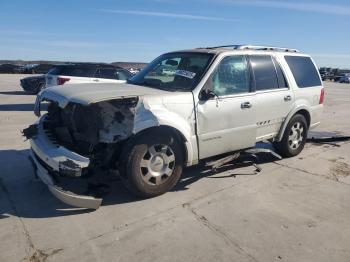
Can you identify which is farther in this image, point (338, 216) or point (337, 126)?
point (337, 126)

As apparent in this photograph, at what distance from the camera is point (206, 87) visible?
16.5 feet

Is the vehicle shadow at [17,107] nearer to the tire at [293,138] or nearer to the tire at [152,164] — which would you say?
the tire at [293,138]

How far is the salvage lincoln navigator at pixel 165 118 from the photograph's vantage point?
14.2 feet

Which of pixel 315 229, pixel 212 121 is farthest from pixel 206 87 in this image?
pixel 315 229

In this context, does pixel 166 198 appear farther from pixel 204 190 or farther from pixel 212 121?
pixel 212 121

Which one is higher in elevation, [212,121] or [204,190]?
[212,121]

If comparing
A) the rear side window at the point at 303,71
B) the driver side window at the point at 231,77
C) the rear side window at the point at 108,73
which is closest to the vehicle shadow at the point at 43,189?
the driver side window at the point at 231,77

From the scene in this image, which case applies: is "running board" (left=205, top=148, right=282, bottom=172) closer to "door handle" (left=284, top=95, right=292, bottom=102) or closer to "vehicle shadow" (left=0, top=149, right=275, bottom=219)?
"vehicle shadow" (left=0, top=149, right=275, bottom=219)

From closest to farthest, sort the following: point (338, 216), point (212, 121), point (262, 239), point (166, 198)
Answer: point (262, 239)
point (338, 216)
point (166, 198)
point (212, 121)

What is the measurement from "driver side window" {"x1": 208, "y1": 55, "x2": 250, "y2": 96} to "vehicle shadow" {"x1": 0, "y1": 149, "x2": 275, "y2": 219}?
4.23 ft

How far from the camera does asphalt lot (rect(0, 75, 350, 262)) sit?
3469 mm

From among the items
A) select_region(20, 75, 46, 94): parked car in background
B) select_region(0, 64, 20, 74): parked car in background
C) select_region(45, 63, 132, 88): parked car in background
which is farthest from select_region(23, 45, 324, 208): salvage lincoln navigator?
select_region(0, 64, 20, 74): parked car in background

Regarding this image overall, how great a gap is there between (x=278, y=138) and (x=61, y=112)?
362 cm

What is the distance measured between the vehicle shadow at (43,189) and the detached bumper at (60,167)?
0.24 m
